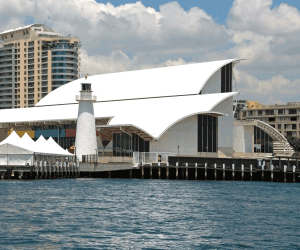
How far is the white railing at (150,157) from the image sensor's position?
82731mm

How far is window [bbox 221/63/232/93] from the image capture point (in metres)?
101

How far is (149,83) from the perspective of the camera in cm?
10881

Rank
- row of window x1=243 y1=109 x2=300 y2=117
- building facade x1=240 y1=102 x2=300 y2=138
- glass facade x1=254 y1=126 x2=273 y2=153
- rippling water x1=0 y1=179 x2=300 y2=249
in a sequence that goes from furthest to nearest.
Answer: row of window x1=243 y1=109 x2=300 y2=117 → building facade x1=240 y1=102 x2=300 y2=138 → glass facade x1=254 y1=126 x2=273 y2=153 → rippling water x1=0 y1=179 x2=300 y2=249

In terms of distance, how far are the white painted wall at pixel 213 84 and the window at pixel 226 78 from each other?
2.49 ft

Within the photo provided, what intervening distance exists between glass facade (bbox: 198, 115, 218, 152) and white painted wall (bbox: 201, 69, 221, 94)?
8.62 meters

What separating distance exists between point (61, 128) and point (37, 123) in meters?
6.53

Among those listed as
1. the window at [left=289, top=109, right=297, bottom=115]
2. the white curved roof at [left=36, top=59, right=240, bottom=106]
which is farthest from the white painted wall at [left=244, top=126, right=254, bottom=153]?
the window at [left=289, top=109, right=297, bottom=115]

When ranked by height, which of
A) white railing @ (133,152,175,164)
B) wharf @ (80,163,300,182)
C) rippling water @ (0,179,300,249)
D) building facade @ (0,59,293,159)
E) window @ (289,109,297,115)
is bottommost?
rippling water @ (0,179,300,249)

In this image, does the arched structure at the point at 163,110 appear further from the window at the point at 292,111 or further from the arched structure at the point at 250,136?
the window at the point at 292,111

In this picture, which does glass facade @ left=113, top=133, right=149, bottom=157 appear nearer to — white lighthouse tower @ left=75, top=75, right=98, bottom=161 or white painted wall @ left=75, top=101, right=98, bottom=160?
white lighthouse tower @ left=75, top=75, right=98, bottom=161

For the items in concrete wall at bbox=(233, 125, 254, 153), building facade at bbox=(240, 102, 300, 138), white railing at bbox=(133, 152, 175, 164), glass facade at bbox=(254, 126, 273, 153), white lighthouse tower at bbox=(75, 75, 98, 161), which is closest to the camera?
white railing at bbox=(133, 152, 175, 164)

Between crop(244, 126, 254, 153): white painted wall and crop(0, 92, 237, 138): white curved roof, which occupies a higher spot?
crop(0, 92, 237, 138): white curved roof

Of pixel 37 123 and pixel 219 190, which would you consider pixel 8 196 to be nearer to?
pixel 219 190

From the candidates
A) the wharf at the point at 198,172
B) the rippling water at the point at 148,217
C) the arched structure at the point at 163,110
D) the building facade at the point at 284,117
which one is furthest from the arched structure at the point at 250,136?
the building facade at the point at 284,117
